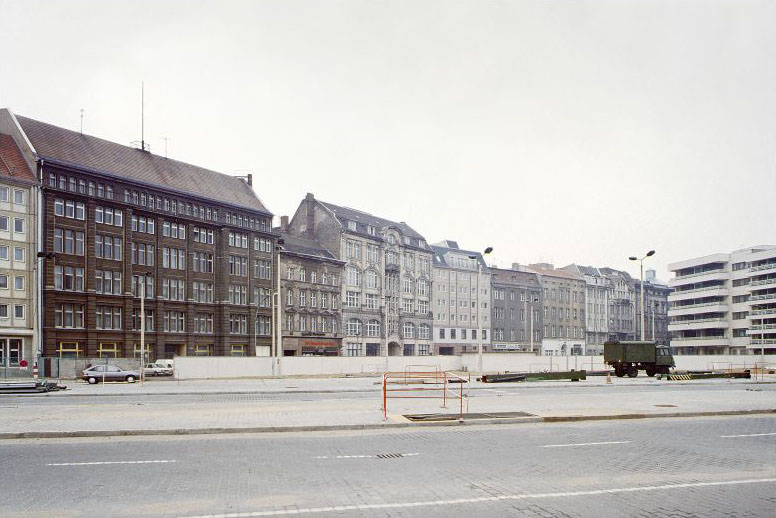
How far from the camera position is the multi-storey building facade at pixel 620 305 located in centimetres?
14100

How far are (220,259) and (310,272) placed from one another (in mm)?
12460

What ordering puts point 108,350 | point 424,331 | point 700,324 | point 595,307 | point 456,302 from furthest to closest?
point 595,307, point 700,324, point 456,302, point 424,331, point 108,350

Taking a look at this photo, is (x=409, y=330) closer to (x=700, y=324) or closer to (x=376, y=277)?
(x=376, y=277)

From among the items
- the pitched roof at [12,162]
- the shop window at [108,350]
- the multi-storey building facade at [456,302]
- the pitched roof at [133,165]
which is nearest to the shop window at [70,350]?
the shop window at [108,350]

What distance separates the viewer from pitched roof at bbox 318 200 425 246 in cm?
9845

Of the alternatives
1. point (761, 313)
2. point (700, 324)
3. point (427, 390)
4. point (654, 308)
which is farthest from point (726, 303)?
point (427, 390)

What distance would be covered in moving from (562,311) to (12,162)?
305 ft

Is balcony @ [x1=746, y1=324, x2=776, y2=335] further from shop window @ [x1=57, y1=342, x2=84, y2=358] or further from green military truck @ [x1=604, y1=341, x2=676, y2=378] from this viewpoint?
shop window @ [x1=57, y1=342, x2=84, y2=358]

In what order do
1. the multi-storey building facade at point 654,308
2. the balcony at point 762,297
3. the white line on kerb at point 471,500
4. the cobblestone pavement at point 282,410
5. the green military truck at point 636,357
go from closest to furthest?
the white line on kerb at point 471,500 < the cobblestone pavement at point 282,410 < the green military truck at point 636,357 < the balcony at point 762,297 < the multi-storey building facade at point 654,308

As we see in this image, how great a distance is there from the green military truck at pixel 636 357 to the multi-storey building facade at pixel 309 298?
41.1 metres

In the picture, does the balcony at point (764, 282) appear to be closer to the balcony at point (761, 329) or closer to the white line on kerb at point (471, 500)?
the balcony at point (761, 329)

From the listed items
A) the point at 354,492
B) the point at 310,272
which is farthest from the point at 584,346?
the point at 354,492

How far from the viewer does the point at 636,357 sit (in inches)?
2317

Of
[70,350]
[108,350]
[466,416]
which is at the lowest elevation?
[108,350]
